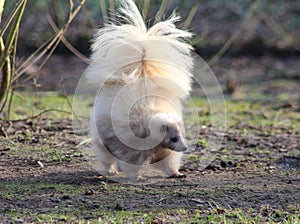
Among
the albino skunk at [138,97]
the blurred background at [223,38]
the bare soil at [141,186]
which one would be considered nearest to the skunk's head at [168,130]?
the albino skunk at [138,97]

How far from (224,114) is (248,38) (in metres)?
5.66

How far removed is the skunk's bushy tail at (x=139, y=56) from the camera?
233 inches

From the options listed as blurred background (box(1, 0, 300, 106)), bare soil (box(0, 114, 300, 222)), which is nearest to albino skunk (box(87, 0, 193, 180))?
bare soil (box(0, 114, 300, 222))

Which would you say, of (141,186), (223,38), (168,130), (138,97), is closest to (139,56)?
(138,97)

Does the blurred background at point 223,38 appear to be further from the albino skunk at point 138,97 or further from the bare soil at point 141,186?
the albino skunk at point 138,97

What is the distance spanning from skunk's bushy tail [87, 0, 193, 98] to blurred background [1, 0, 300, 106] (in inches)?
244

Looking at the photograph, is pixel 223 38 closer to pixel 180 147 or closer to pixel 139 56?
pixel 139 56

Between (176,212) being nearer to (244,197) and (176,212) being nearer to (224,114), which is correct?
(244,197)

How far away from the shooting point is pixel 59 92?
10.9 meters

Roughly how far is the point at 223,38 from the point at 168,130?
9.50 m

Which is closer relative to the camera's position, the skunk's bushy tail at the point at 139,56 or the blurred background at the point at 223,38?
the skunk's bushy tail at the point at 139,56

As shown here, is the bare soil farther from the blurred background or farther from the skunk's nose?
the blurred background

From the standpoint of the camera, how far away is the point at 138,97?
573 centimetres

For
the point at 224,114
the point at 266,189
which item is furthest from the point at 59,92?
the point at 266,189
